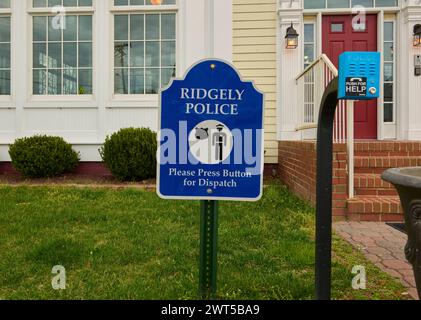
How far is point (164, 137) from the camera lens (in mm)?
2223

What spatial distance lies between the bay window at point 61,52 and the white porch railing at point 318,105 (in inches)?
154

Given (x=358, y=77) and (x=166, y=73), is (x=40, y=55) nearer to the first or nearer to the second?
(x=166, y=73)

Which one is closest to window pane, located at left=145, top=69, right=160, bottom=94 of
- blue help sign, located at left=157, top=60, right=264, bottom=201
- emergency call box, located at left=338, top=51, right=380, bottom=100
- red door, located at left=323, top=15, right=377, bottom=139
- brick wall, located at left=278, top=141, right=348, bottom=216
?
brick wall, located at left=278, top=141, right=348, bottom=216

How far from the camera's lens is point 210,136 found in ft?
7.23

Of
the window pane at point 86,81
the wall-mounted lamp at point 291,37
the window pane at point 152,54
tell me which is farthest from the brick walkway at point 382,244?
the window pane at point 86,81

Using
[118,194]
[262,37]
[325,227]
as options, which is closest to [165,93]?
[325,227]

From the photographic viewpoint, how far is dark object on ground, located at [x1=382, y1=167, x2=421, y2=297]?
165 centimetres

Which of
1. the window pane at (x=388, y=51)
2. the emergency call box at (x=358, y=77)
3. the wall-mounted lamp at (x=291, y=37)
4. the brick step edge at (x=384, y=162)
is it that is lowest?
the brick step edge at (x=384, y=162)

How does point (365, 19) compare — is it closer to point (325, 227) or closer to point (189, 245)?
point (189, 245)

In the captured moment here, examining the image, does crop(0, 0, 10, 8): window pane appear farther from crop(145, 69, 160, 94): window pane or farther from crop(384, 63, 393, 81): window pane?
crop(384, 63, 393, 81): window pane

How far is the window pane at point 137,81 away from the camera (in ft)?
25.9

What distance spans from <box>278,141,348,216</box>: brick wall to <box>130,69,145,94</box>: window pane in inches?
109

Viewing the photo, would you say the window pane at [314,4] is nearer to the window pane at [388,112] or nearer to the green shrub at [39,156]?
the window pane at [388,112]

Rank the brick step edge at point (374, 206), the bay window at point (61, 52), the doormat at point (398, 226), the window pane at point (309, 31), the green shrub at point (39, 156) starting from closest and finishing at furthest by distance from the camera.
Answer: the doormat at point (398, 226) < the brick step edge at point (374, 206) < the green shrub at point (39, 156) < the window pane at point (309, 31) < the bay window at point (61, 52)
